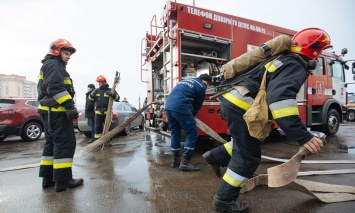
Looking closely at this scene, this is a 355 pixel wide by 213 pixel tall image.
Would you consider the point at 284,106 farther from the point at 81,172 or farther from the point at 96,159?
the point at 96,159

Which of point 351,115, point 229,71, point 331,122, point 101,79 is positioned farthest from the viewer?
point 351,115

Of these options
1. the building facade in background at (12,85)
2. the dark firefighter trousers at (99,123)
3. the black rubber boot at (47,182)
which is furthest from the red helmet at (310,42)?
the building facade in background at (12,85)

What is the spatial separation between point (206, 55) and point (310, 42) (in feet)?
10.2

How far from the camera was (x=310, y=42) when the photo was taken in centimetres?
192

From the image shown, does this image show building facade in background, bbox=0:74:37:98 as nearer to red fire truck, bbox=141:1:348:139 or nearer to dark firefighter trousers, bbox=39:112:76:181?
red fire truck, bbox=141:1:348:139

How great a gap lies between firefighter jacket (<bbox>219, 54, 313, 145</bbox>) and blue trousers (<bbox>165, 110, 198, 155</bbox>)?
1672 millimetres

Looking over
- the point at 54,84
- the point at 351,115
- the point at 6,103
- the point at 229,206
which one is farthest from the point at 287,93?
the point at 351,115

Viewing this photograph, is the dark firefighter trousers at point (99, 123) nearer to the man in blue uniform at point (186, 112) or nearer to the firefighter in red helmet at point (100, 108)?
the firefighter in red helmet at point (100, 108)

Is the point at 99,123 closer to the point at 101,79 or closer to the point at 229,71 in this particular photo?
the point at 101,79

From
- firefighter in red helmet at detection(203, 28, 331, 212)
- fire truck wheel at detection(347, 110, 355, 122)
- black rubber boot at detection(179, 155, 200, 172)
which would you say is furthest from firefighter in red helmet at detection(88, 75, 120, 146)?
fire truck wheel at detection(347, 110, 355, 122)

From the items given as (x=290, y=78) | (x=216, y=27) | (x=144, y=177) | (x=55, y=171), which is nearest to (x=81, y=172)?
(x=55, y=171)

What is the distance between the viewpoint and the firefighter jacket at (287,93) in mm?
1600

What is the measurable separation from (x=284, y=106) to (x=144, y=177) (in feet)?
7.47

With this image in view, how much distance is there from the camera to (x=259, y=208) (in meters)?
2.13
